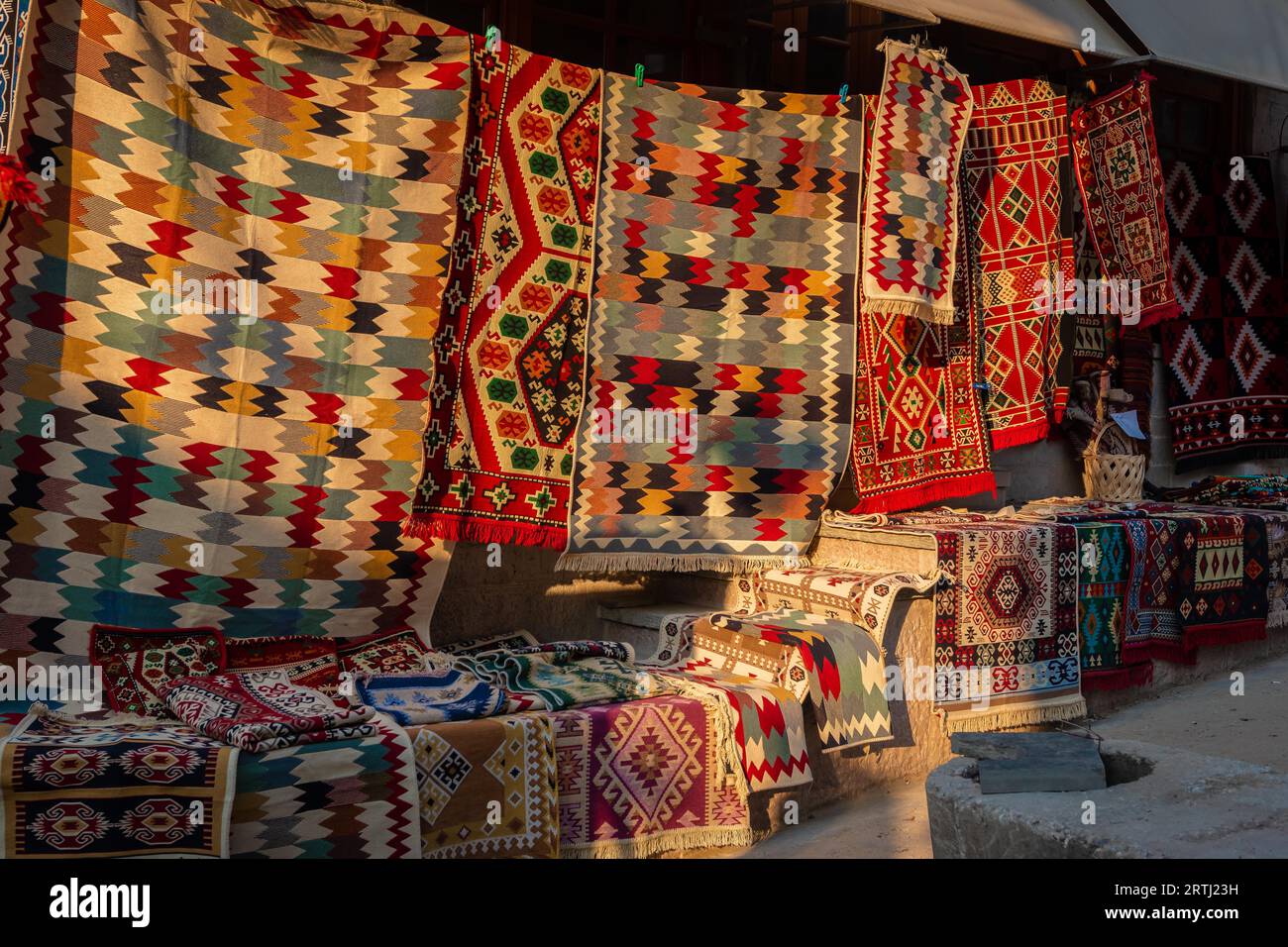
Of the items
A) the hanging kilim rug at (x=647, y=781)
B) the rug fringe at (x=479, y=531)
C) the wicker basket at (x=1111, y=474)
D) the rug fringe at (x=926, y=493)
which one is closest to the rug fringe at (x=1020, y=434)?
the rug fringe at (x=926, y=493)

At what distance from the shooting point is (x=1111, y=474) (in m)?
7.07

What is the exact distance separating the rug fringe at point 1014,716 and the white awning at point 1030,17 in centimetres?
281

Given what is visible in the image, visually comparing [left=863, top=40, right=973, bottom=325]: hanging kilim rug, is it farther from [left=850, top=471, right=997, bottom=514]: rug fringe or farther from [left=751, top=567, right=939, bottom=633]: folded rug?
[left=751, top=567, right=939, bottom=633]: folded rug

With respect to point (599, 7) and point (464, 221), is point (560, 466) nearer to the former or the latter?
point (464, 221)

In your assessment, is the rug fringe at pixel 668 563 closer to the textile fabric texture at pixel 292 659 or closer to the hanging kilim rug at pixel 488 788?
the textile fabric texture at pixel 292 659

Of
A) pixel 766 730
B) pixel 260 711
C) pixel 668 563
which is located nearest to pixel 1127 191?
pixel 668 563

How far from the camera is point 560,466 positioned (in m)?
4.95

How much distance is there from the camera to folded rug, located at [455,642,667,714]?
4.24 metres

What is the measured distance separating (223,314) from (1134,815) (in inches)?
122

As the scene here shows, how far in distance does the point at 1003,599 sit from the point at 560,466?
1932mm

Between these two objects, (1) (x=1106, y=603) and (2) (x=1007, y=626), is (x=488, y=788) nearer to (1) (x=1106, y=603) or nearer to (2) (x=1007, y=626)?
(2) (x=1007, y=626)

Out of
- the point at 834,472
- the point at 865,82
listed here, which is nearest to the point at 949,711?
the point at 834,472

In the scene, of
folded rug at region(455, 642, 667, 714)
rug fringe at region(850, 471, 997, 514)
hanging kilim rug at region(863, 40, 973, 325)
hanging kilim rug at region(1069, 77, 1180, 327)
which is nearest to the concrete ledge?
folded rug at region(455, 642, 667, 714)

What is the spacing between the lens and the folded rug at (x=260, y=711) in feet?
11.7
